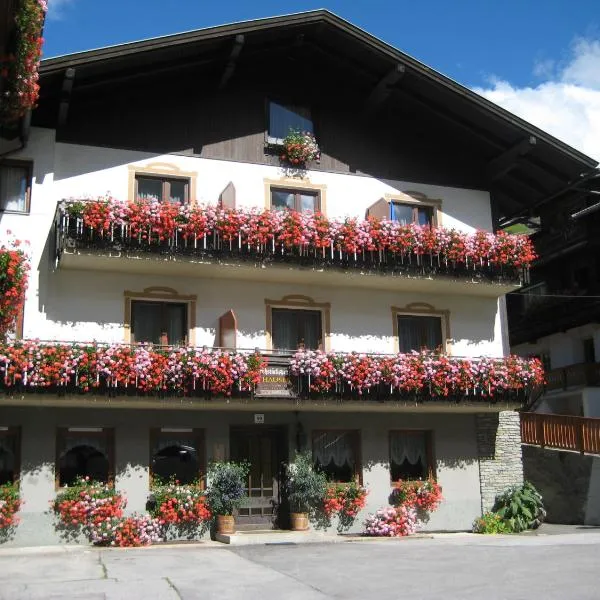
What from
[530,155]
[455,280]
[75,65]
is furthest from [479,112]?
[75,65]

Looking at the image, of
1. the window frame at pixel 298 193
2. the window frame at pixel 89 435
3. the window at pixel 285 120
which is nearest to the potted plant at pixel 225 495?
the window frame at pixel 89 435

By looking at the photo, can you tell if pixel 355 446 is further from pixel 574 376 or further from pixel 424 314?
pixel 574 376

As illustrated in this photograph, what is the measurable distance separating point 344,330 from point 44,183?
7849 millimetres

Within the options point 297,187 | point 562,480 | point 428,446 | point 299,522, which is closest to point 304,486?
point 299,522

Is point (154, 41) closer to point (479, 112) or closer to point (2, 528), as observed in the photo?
point (479, 112)

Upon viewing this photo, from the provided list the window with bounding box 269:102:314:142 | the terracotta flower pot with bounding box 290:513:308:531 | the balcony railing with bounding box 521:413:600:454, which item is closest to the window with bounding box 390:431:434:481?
the terracotta flower pot with bounding box 290:513:308:531

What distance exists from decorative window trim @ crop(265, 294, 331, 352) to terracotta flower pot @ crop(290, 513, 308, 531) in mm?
3915

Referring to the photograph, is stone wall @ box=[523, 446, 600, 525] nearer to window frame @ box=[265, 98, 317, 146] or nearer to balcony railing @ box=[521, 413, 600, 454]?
balcony railing @ box=[521, 413, 600, 454]

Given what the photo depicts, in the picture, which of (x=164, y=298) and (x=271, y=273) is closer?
(x=164, y=298)

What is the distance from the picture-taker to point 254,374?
1909cm

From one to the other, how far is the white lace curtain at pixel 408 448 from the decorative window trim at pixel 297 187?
19.4ft

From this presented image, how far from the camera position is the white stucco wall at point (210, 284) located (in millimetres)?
19656

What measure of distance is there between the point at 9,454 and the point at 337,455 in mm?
7539

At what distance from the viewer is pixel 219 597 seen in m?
11.0
